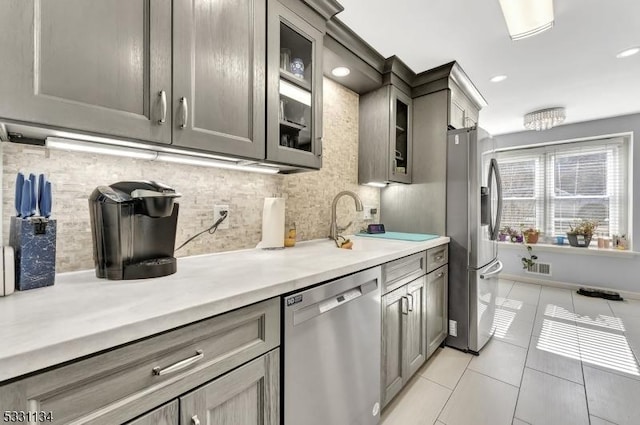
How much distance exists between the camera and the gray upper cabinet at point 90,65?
729 millimetres

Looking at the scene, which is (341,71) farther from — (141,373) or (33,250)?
(141,373)

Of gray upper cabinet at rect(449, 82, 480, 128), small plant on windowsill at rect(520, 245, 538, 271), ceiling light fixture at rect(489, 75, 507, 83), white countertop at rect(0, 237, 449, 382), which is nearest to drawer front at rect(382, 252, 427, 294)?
white countertop at rect(0, 237, 449, 382)

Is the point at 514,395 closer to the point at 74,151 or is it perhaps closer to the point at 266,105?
the point at 266,105

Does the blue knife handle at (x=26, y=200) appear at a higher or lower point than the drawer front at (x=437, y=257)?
higher

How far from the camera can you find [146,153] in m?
1.14

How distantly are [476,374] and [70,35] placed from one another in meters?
2.78

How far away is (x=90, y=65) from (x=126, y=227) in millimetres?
522

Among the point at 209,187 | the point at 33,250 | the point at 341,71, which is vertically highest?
the point at 341,71

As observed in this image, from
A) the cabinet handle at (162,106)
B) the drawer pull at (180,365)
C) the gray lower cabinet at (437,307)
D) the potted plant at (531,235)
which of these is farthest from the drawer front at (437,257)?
the potted plant at (531,235)

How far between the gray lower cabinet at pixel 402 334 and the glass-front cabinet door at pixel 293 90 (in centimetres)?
96

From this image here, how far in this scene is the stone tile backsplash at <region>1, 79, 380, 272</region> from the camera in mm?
1006

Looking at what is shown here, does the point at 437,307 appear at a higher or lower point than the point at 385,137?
lower

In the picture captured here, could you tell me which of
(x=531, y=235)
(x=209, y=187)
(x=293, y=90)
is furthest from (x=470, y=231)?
(x=531, y=235)

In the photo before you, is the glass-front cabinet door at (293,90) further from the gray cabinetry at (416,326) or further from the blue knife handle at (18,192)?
the gray cabinetry at (416,326)
